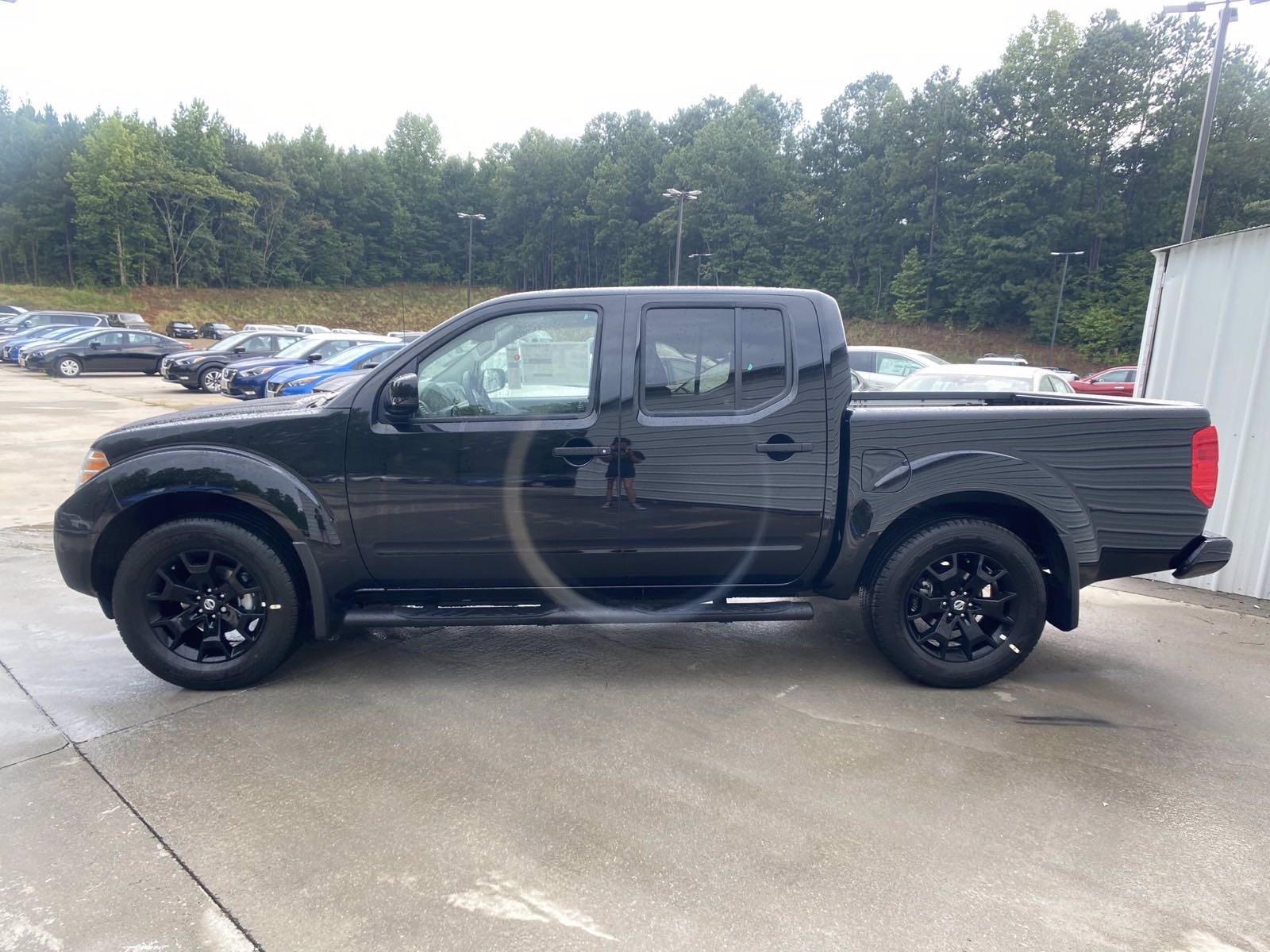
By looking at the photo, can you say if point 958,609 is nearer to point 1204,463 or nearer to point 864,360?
point 1204,463

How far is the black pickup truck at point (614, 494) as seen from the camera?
147 inches

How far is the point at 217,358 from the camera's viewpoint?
64.6 feet

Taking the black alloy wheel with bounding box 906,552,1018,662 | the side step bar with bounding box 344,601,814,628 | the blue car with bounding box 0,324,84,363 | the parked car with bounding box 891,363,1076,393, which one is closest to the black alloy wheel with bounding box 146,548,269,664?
the side step bar with bounding box 344,601,814,628

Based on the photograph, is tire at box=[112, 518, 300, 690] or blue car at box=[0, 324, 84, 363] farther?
blue car at box=[0, 324, 84, 363]

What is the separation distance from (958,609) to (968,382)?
232 inches

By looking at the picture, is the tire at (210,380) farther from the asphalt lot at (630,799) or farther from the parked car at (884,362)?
the asphalt lot at (630,799)

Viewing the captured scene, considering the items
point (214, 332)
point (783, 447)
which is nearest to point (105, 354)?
point (783, 447)

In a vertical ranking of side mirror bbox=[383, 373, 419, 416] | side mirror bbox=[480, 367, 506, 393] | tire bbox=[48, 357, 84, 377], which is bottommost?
tire bbox=[48, 357, 84, 377]

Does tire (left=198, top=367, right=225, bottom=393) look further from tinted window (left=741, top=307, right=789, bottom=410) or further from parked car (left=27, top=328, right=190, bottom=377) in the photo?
tinted window (left=741, top=307, right=789, bottom=410)

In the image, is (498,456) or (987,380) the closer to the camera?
(498,456)

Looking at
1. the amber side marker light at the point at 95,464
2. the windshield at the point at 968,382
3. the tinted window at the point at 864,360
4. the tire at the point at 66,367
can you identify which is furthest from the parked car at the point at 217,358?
the amber side marker light at the point at 95,464

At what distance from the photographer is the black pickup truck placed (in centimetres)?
373

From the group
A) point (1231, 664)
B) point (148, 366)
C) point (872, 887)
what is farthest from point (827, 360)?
point (148, 366)

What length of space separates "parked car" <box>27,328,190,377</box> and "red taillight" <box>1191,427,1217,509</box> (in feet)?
88.0
